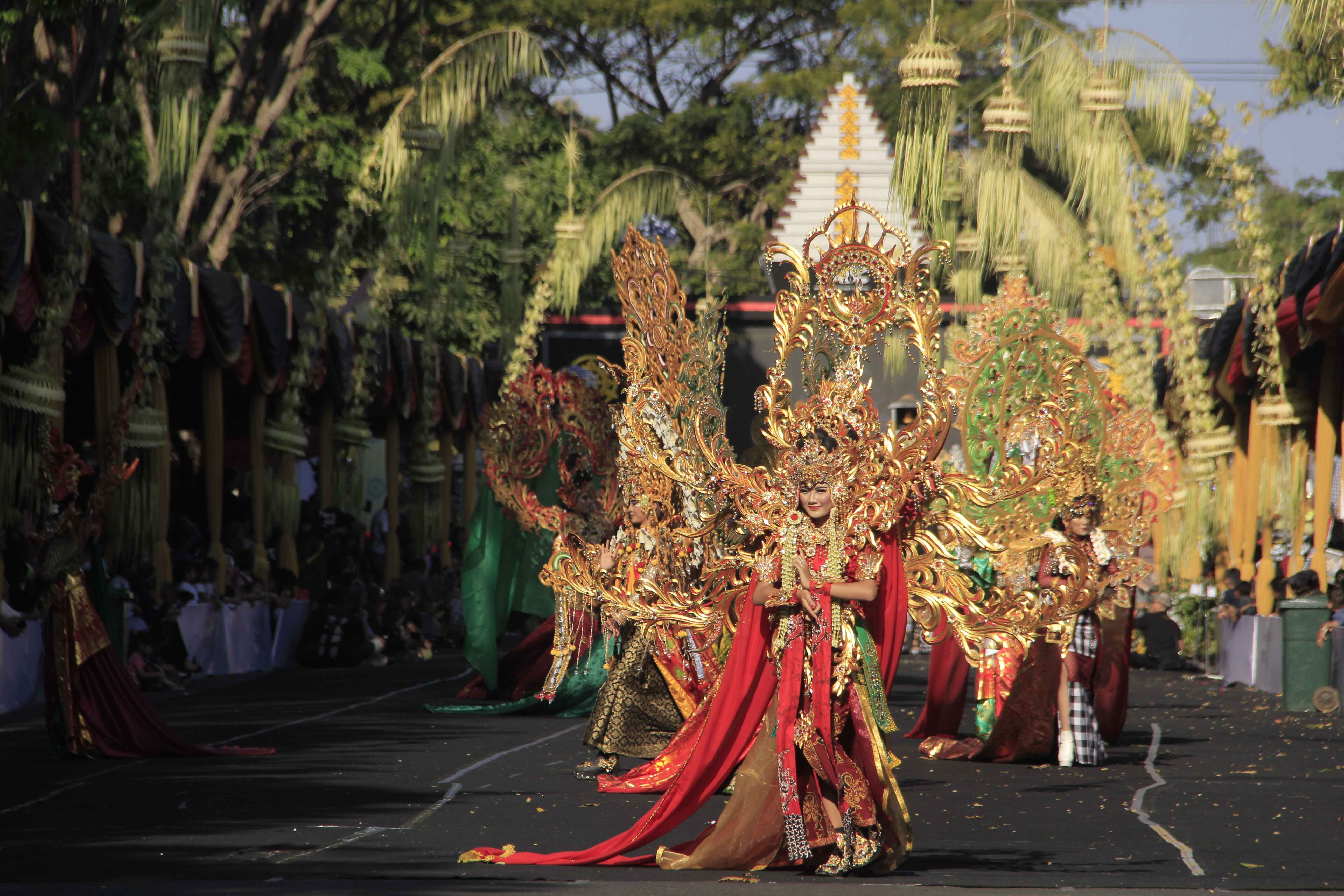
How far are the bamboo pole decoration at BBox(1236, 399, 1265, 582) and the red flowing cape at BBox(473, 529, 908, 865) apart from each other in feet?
42.1

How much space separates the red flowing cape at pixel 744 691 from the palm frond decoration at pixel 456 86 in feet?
49.0

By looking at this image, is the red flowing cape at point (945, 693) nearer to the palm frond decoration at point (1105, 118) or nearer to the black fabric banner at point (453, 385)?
the palm frond decoration at point (1105, 118)

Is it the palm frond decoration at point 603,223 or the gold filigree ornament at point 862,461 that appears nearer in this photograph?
the gold filigree ornament at point 862,461

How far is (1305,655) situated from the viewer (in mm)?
15188

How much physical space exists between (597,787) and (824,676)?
8.59 feet

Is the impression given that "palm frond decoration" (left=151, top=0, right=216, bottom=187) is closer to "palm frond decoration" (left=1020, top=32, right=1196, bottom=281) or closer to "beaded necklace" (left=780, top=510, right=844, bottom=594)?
"palm frond decoration" (left=1020, top=32, right=1196, bottom=281)

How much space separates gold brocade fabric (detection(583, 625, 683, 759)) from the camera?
993 centimetres

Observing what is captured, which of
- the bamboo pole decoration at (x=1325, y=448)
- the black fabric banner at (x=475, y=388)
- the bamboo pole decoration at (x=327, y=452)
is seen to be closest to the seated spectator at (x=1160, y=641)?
the bamboo pole decoration at (x=1325, y=448)

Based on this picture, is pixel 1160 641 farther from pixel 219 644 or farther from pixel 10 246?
pixel 10 246

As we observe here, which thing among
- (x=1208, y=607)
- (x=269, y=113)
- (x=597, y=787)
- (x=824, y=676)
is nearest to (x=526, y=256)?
(x=269, y=113)

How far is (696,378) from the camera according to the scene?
882 centimetres

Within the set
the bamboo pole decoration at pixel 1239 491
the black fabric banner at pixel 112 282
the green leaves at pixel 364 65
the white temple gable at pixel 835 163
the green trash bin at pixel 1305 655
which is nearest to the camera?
the black fabric banner at pixel 112 282

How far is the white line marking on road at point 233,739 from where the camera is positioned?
8703 millimetres

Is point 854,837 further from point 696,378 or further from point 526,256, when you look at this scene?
point 526,256
